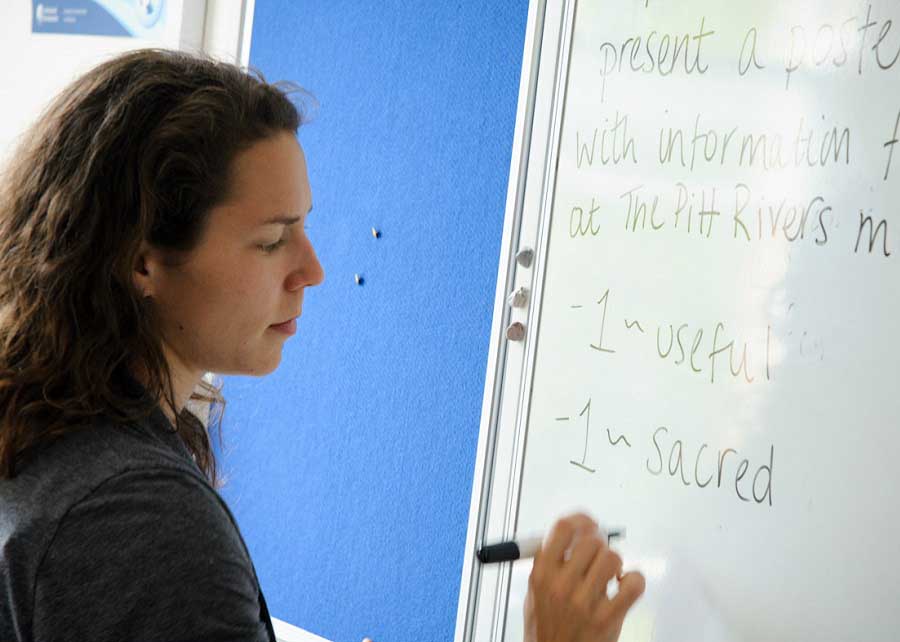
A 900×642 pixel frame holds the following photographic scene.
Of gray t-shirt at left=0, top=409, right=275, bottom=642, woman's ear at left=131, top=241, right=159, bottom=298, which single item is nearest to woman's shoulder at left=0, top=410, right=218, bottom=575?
gray t-shirt at left=0, top=409, right=275, bottom=642

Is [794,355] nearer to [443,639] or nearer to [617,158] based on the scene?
[617,158]

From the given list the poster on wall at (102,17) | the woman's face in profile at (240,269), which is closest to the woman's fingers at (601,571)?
the woman's face in profile at (240,269)

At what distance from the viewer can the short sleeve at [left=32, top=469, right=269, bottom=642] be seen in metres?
0.69

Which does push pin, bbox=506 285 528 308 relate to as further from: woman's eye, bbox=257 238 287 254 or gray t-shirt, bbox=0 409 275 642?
gray t-shirt, bbox=0 409 275 642

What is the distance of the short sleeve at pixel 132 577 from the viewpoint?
0.69 m

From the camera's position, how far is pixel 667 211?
1359 millimetres

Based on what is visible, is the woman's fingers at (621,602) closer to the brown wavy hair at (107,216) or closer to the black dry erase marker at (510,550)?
the black dry erase marker at (510,550)

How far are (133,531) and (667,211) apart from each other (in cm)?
87

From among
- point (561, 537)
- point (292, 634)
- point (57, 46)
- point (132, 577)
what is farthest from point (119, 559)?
Result: point (57, 46)

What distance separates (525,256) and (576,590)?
807 mm

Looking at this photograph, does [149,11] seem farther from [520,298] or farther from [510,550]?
[510,550]

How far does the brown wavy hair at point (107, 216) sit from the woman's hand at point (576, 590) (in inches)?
13.2

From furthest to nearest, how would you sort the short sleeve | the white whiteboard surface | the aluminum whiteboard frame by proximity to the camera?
the white whiteboard surface, the aluminum whiteboard frame, the short sleeve

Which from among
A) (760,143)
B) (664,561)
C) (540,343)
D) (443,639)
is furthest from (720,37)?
A: (443,639)
